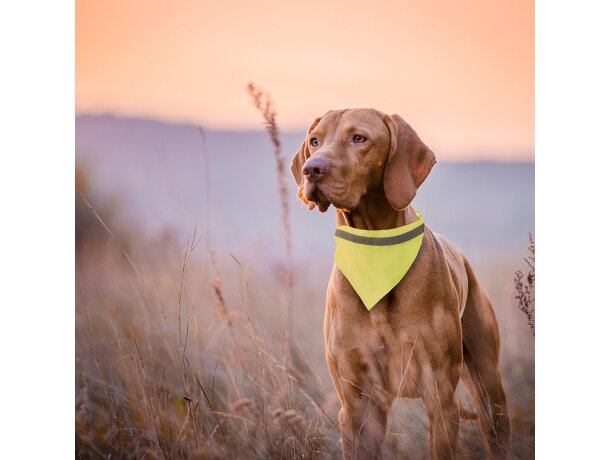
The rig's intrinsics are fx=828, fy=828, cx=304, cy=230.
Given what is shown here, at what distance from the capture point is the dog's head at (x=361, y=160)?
3523 mm

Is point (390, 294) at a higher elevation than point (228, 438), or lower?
higher

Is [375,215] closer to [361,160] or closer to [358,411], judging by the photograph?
→ [361,160]

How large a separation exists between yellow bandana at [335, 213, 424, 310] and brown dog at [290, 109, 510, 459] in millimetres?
32

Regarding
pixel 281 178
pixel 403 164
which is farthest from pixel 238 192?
pixel 403 164

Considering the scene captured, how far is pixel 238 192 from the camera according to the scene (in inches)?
168

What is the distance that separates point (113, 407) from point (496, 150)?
2.39 m

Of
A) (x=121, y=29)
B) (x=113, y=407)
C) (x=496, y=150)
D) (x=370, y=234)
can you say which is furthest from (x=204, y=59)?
(x=113, y=407)

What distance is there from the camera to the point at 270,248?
14.0 ft

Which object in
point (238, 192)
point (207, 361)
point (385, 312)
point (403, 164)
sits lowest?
point (207, 361)

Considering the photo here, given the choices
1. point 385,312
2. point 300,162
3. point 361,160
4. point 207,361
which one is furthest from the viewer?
point 207,361

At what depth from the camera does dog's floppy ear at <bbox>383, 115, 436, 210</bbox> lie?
3672 mm

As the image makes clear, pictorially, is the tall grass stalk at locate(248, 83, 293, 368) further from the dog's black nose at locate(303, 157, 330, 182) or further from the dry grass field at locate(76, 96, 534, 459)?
the dog's black nose at locate(303, 157, 330, 182)

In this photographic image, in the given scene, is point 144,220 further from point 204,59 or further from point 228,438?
point 228,438

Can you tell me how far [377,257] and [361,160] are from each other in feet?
1.54
